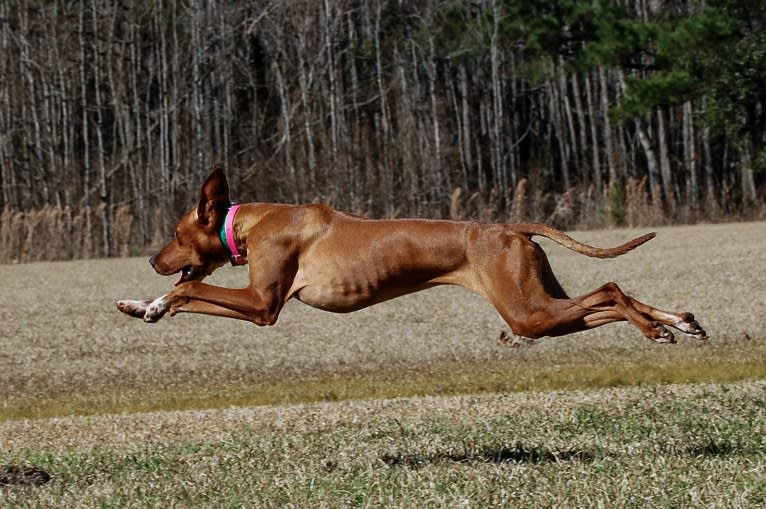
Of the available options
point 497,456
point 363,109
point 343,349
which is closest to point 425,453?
point 497,456

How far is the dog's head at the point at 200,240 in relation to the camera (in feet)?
24.9

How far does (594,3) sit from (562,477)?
1083 inches

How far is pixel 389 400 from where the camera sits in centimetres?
1103

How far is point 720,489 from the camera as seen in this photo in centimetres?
632

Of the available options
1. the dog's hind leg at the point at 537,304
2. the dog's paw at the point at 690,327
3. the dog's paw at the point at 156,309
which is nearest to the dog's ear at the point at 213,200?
the dog's paw at the point at 156,309

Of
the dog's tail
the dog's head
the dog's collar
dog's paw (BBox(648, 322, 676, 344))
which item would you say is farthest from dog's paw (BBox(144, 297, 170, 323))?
dog's paw (BBox(648, 322, 676, 344))

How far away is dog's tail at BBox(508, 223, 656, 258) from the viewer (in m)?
7.41

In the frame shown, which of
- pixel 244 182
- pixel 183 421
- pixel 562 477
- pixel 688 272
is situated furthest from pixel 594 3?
pixel 562 477

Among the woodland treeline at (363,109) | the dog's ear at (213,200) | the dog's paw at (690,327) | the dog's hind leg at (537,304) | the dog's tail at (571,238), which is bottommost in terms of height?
the woodland treeline at (363,109)

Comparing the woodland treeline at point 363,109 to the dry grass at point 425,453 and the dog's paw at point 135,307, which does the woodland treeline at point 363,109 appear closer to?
the dry grass at point 425,453

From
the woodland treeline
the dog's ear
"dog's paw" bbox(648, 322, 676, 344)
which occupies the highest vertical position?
the dog's ear

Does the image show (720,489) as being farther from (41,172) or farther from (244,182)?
(41,172)

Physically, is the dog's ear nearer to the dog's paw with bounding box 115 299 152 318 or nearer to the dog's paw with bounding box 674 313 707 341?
the dog's paw with bounding box 115 299 152 318

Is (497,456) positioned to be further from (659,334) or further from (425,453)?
(659,334)
